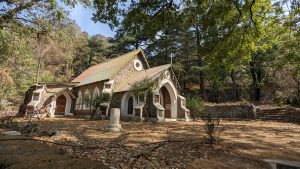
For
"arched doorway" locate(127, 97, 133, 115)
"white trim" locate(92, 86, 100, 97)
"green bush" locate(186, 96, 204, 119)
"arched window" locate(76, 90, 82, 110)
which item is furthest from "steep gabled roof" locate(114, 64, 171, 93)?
"arched window" locate(76, 90, 82, 110)

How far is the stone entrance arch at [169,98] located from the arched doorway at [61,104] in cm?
1251

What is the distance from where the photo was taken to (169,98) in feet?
69.5

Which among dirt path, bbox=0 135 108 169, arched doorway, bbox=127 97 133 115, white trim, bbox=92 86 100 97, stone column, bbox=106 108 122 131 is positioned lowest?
dirt path, bbox=0 135 108 169

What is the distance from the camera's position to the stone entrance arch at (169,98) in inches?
795

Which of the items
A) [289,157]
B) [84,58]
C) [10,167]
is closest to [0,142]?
[10,167]

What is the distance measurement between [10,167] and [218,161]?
4.94 m

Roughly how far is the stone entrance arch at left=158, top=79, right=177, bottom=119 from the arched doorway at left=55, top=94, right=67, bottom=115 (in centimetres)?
1251

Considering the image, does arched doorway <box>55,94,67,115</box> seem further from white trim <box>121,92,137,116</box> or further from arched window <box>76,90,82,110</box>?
white trim <box>121,92,137,116</box>

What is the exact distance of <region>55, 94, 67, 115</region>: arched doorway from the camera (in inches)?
979

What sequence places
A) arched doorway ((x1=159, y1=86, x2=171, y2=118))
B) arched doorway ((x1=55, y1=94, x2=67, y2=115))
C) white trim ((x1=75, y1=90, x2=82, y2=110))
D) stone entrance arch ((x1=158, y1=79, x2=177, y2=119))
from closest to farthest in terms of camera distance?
stone entrance arch ((x1=158, y1=79, x2=177, y2=119)) < arched doorway ((x1=159, y1=86, x2=171, y2=118)) < arched doorway ((x1=55, y1=94, x2=67, y2=115)) < white trim ((x1=75, y1=90, x2=82, y2=110))

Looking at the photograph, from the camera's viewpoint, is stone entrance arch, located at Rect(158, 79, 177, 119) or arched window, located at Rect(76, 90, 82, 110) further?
arched window, located at Rect(76, 90, 82, 110)

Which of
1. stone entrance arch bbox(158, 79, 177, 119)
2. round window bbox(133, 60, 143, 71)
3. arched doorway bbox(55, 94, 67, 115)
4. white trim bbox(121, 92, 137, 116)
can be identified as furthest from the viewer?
arched doorway bbox(55, 94, 67, 115)

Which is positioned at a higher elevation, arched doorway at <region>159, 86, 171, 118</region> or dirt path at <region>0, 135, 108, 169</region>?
arched doorway at <region>159, 86, 171, 118</region>

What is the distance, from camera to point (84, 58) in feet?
144
